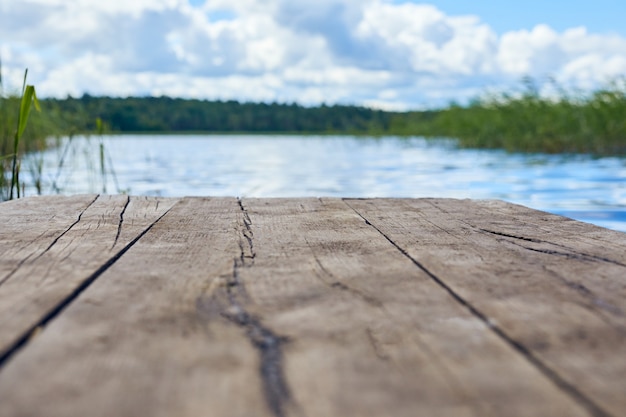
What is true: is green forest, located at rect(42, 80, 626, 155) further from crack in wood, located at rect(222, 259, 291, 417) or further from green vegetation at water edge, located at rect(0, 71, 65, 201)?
crack in wood, located at rect(222, 259, 291, 417)

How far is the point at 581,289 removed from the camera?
1299 mm

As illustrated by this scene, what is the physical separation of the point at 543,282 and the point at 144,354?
81 centimetres

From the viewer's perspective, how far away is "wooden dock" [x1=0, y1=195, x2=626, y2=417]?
2.63ft

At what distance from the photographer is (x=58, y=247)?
1.69 meters

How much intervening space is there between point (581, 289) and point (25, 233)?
147 cm

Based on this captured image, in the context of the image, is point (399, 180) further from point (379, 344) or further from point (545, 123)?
point (379, 344)

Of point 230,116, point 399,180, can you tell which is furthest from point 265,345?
point 230,116

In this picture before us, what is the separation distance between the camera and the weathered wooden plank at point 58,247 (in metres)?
1.13

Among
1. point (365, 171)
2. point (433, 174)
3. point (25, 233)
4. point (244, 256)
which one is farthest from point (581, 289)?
point (365, 171)

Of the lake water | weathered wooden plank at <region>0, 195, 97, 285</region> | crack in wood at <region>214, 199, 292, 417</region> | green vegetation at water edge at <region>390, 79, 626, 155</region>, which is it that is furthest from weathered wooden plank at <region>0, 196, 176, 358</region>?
green vegetation at water edge at <region>390, 79, 626, 155</region>

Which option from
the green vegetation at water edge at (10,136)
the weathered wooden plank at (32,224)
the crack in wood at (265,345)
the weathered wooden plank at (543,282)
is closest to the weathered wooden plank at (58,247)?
the weathered wooden plank at (32,224)

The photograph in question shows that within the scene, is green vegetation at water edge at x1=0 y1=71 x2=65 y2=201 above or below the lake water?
above

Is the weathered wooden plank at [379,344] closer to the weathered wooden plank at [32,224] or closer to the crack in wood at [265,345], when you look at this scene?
the crack in wood at [265,345]

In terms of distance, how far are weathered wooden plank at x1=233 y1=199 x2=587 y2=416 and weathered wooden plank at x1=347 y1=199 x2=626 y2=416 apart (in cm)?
4
